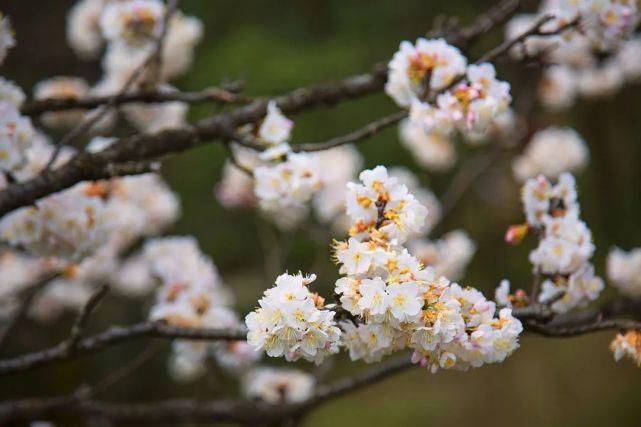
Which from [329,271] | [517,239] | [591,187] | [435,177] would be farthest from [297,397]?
[591,187]

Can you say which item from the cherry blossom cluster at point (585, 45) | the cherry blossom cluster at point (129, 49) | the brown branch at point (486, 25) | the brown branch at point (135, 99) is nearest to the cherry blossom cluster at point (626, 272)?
the cherry blossom cluster at point (585, 45)

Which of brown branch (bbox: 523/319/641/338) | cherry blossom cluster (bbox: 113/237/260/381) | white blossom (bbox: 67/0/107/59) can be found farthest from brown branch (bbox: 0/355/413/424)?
white blossom (bbox: 67/0/107/59)

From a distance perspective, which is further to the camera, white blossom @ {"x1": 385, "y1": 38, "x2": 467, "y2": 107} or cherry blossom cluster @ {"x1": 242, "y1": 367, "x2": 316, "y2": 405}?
cherry blossom cluster @ {"x1": 242, "y1": 367, "x2": 316, "y2": 405}

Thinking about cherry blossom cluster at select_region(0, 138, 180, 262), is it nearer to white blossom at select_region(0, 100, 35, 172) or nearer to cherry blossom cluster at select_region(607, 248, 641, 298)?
white blossom at select_region(0, 100, 35, 172)

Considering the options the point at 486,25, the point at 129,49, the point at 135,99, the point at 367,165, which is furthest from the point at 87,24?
the point at 367,165

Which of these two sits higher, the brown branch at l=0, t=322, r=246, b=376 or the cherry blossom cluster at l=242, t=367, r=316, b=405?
the cherry blossom cluster at l=242, t=367, r=316, b=405

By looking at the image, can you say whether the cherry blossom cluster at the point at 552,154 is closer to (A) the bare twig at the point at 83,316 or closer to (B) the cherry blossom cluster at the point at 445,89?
(B) the cherry blossom cluster at the point at 445,89
